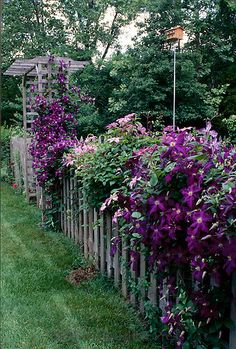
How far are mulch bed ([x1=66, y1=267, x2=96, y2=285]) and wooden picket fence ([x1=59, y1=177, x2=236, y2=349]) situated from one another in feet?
0.28

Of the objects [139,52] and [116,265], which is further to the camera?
[139,52]

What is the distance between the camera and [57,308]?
3.01 m

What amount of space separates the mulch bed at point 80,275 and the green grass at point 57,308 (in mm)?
59

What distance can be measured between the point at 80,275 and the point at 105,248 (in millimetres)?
324

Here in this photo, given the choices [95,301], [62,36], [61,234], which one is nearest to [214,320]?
[95,301]

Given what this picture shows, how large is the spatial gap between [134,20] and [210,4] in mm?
3028

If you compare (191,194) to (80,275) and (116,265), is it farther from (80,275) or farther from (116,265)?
(80,275)

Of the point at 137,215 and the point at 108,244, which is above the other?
the point at 137,215

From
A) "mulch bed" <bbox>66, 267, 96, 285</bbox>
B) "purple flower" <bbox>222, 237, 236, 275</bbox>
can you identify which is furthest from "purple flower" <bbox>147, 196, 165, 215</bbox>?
"mulch bed" <bbox>66, 267, 96, 285</bbox>

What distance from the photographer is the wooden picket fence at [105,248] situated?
2.67 meters

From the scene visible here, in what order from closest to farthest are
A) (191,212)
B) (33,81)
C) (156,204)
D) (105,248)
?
(191,212)
(156,204)
(105,248)
(33,81)

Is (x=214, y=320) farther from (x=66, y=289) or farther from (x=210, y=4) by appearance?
(x=210, y=4)

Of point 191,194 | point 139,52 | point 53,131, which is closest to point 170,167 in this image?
point 191,194

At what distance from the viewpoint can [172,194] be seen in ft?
6.66
